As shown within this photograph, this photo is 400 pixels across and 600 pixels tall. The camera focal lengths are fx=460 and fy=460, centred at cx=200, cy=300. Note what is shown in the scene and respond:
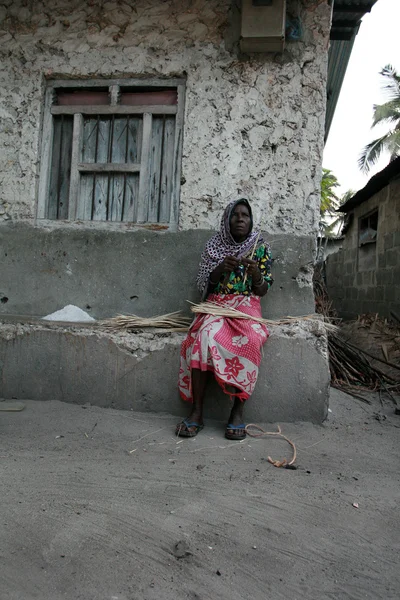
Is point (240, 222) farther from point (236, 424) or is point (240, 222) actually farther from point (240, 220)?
point (236, 424)

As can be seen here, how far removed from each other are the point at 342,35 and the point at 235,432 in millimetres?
3807

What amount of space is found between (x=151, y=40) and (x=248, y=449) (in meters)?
2.91

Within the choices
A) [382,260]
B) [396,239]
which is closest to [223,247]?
[396,239]

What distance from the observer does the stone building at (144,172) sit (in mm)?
3119

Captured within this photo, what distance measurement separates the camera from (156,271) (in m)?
3.31

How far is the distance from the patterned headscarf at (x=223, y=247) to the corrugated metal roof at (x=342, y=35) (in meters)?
2.29

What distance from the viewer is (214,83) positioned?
3.28 meters

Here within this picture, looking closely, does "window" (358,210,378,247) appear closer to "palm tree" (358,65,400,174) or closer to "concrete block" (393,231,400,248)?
"concrete block" (393,231,400,248)

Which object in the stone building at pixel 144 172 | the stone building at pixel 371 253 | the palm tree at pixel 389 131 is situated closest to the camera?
the stone building at pixel 144 172

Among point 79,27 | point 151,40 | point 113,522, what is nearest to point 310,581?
point 113,522

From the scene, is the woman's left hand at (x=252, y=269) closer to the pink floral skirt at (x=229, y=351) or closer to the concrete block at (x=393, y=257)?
the pink floral skirt at (x=229, y=351)

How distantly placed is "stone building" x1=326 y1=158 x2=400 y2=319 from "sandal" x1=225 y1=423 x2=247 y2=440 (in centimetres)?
508

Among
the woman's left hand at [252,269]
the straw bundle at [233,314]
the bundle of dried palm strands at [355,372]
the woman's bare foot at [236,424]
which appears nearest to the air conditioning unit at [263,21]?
the woman's left hand at [252,269]

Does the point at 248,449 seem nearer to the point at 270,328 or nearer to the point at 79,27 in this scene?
the point at 270,328
